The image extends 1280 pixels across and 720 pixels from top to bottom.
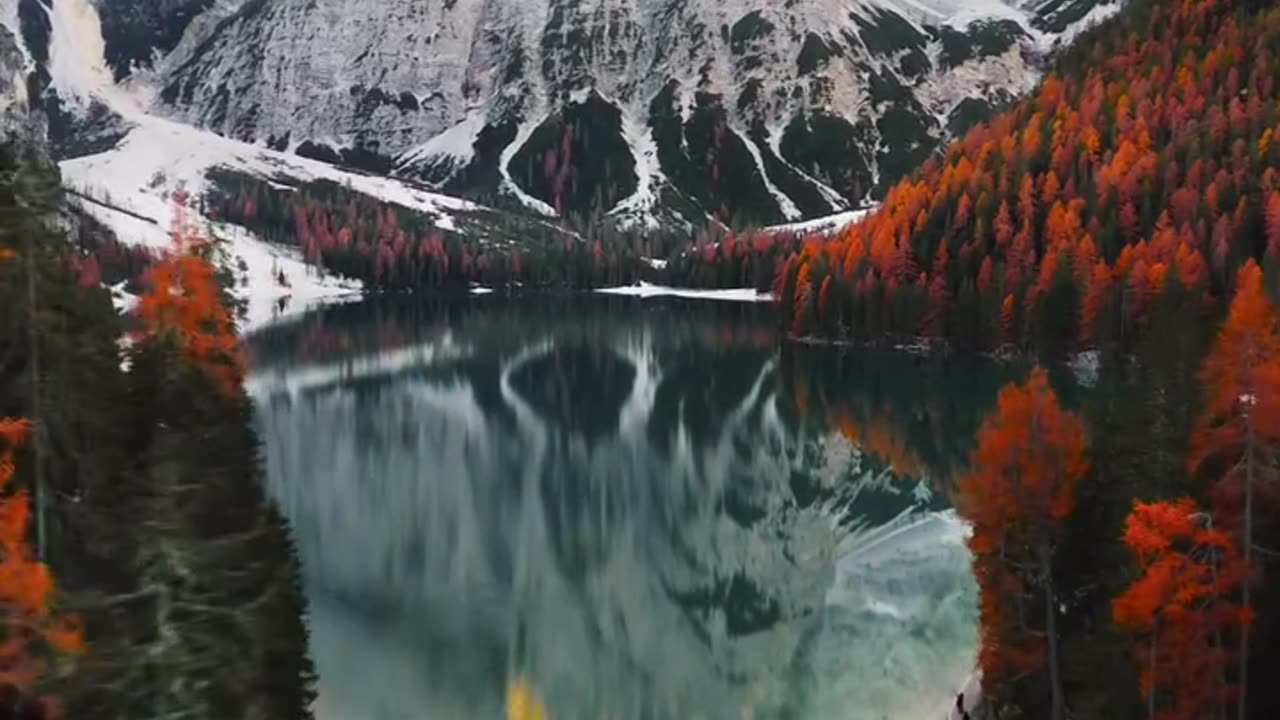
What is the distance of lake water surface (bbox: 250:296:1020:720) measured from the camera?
3423 cm

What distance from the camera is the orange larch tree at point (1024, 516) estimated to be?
24.7 m

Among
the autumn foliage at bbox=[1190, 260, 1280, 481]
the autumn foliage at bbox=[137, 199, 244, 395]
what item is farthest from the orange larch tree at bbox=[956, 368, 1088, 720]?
the autumn foliage at bbox=[137, 199, 244, 395]

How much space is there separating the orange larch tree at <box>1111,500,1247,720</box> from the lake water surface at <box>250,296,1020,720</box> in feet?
37.3

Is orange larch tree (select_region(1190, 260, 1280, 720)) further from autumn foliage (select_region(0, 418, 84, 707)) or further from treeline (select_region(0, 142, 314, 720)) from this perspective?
autumn foliage (select_region(0, 418, 84, 707))

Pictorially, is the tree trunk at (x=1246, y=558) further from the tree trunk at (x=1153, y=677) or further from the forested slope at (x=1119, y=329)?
the tree trunk at (x=1153, y=677)

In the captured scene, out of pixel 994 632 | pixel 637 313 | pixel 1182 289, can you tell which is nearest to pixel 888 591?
pixel 994 632

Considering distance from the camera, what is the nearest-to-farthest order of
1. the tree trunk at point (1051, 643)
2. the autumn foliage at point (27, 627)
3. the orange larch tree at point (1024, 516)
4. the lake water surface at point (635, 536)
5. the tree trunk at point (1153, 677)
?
the autumn foliage at point (27, 627) → the tree trunk at point (1153, 677) → the tree trunk at point (1051, 643) → the orange larch tree at point (1024, 516) → the lake water surface at point (635, 536)

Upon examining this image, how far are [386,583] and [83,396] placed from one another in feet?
58.6

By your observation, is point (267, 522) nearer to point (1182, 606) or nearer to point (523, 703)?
point (523, 703)

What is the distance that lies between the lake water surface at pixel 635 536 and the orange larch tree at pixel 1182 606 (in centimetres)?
1135

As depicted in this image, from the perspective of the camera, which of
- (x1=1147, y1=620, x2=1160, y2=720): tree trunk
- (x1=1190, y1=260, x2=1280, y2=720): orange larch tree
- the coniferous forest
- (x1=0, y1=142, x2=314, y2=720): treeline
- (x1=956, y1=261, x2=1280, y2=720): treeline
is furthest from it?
(x1=1147, y1=620, x2=1160, y2=720): tree trunk

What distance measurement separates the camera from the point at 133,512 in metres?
20.3

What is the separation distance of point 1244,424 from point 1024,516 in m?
5.76

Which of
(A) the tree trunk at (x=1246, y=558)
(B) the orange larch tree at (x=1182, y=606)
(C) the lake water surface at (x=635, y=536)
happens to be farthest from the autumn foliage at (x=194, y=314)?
(A) the tree trunk at (x=1246, y=558)
